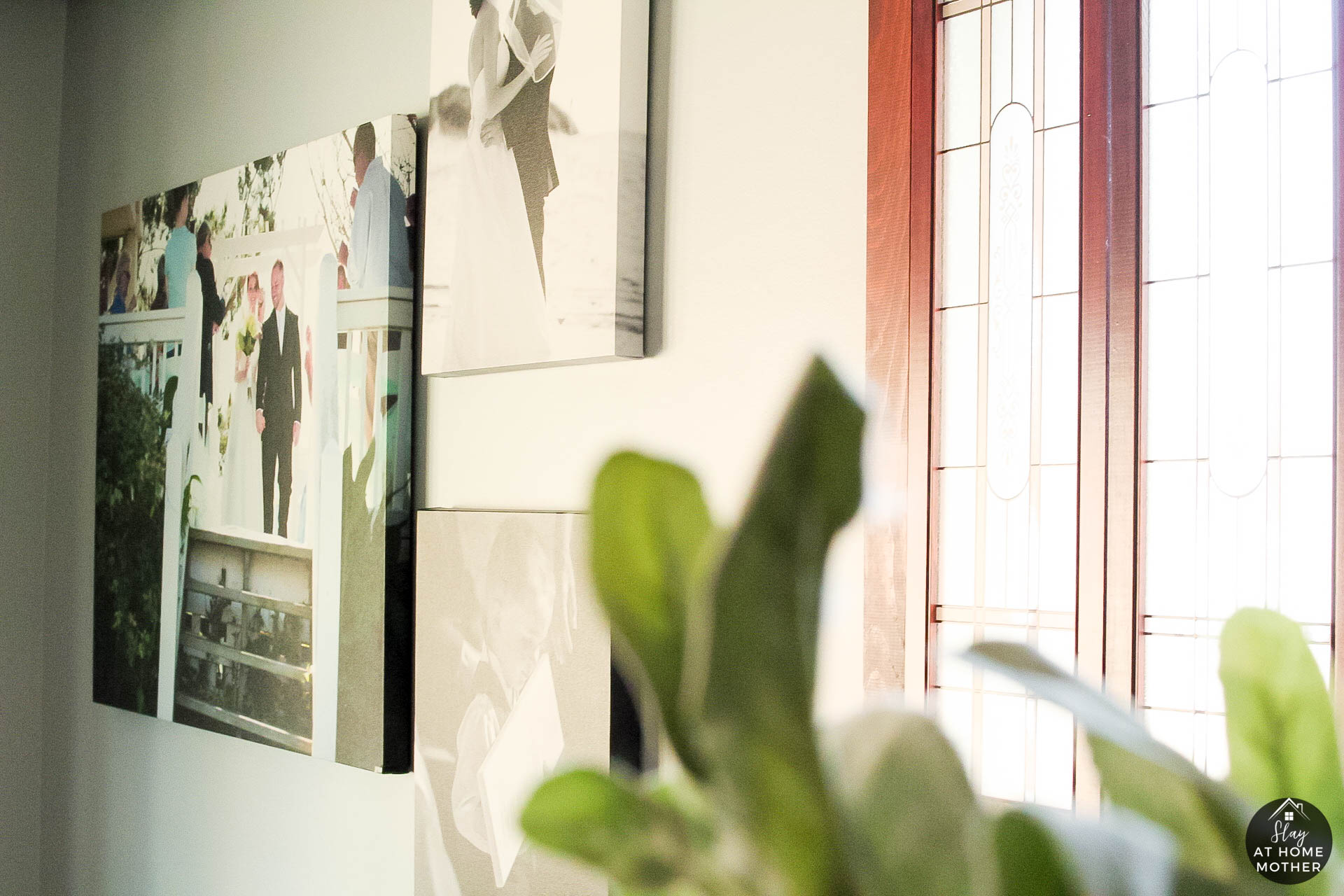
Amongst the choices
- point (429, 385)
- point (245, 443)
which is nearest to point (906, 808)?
point (429, 385)

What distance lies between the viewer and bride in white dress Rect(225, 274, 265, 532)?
Answer: 6.85 feet

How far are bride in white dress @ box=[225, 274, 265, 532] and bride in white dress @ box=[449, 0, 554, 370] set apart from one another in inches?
24.6

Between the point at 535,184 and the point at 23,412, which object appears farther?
the point at 23,412

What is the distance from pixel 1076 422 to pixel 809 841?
1.07m

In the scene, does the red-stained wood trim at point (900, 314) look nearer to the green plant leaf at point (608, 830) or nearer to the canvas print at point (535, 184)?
the canvas print at point (535, 184)

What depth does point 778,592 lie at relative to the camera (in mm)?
107

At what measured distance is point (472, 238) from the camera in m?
1.67

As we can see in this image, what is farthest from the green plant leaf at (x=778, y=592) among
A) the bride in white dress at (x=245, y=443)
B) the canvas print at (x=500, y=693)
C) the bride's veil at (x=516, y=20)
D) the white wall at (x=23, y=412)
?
the white wall at (x=23, y=412)

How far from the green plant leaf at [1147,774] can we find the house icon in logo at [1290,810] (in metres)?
0.02

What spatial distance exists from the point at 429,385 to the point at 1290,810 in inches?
69.0

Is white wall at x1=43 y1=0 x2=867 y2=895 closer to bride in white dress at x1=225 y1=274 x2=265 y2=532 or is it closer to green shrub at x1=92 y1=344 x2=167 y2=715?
green shrub at x1=92 y1=344 x2=167 y2=715

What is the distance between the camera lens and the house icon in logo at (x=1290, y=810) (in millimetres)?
164

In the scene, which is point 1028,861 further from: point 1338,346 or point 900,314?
point 900,314

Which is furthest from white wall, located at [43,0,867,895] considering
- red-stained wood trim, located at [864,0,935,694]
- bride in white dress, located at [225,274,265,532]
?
bride in white dress, located at [225,274,265,532]
